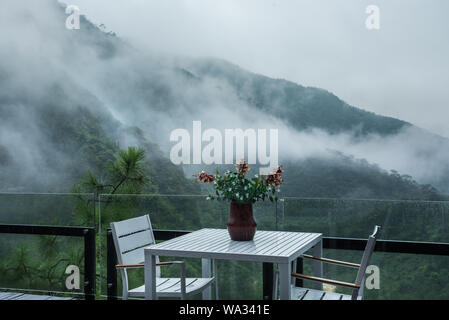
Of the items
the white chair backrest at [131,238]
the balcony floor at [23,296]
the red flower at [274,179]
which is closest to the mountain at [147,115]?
the balcony floor at [23,296]

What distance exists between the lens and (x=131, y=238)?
2.96 m

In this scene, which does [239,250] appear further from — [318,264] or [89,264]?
[89,264]

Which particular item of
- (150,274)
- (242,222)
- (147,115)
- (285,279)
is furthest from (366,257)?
(147,115)

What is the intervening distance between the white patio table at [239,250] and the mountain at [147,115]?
636 cm

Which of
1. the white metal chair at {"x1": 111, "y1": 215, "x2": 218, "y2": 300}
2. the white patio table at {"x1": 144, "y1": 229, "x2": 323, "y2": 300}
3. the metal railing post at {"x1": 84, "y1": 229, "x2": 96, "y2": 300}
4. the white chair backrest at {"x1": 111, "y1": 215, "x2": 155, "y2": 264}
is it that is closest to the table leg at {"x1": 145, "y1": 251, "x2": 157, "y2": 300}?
the white patio table at {"x1": 144, "y1": 229, "x2": 323, "y2": 300}

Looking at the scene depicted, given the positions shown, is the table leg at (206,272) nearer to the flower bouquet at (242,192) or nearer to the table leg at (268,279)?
the table leg at (268,279)

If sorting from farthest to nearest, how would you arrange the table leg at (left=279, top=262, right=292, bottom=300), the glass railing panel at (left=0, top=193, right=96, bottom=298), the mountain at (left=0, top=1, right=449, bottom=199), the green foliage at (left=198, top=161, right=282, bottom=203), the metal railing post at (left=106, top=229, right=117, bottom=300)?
the mountain at (left=0, top=1, right=449, bottom=199) < the glass railing panel at (left=0, top=193, right=96, bottom=298) < the metal railing post at (left=106, top=229, right=117, bottom=300) < the green foliage at (left=198, top=161, right=282, bottom=203) < the table leg at (left=279, top=262, right=292, bottom=300)

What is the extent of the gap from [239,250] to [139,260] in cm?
85

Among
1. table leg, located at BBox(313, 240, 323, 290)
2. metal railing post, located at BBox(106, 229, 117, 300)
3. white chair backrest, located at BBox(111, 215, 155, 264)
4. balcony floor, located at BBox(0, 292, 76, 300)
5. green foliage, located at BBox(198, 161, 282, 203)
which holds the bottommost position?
balcony floor, located at BBox(0, 292, 76, 300)

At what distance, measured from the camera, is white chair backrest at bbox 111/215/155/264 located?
9.23 ft

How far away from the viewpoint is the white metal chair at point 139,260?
268cm

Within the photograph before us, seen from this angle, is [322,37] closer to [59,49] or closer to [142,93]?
[142,93]

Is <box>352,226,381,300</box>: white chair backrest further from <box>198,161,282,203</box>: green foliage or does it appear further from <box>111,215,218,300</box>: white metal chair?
<box>111,215,218,300</box>: white metal chair

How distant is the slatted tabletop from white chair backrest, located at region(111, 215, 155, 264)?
12.7 inches
